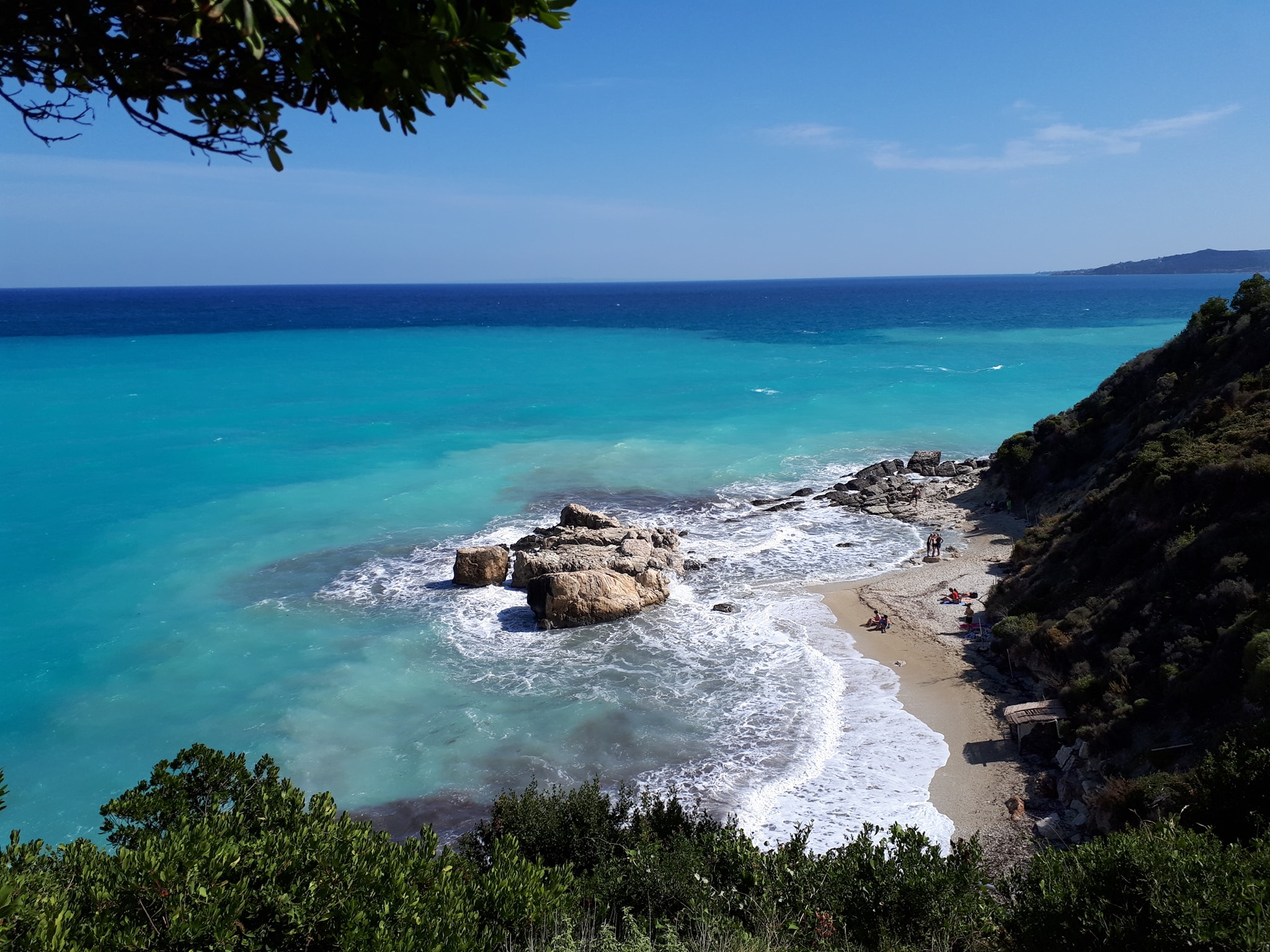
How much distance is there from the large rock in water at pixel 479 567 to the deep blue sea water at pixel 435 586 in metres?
0.89

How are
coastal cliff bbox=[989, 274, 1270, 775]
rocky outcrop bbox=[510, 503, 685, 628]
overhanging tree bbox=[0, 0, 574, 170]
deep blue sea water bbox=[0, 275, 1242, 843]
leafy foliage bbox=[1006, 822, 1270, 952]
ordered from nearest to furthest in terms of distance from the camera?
overhanging tree bbox=[0, 0, 574, 170]
leafy foliage bbox=[1006, 822, 1270, 952]
coastal cliff bbox=[989, 274, 1270, 775]
deep blue sea water bbox=[0, 275, 1242, 843]
rocky outcrop bbox=[510, 503, 685, 628]

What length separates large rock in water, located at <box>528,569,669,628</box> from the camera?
2550 centimetres

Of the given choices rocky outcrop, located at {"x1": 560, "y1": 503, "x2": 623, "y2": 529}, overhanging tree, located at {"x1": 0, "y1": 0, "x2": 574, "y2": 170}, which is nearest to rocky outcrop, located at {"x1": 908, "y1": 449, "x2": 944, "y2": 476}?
rocky outcrop, located at {"x1": 560, "y1": 503, "x2": 623, "y2": 529}

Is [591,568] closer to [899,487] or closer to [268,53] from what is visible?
[899,487]

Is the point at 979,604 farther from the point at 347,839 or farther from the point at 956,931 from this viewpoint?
the point at 347,839

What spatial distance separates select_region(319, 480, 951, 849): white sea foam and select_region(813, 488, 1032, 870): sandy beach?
513 millimetres

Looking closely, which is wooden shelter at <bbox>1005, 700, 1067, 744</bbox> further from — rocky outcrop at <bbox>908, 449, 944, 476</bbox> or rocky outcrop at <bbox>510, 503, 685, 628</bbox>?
rocky outcrop at <bbox>908, 449, 944, 476</bbox>

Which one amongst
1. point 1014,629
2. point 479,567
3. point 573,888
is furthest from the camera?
point 479,567

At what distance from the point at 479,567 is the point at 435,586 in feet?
6.35

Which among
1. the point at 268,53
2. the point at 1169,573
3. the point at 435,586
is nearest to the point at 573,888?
the point at 268,53

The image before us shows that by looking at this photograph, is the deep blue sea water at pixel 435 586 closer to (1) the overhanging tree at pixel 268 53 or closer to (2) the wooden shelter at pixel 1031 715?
(2) the wooden shelter at pixel 1031 715

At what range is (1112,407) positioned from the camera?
34.9m

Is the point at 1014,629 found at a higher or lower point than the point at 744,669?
higher

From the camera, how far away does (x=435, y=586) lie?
29125 mm
